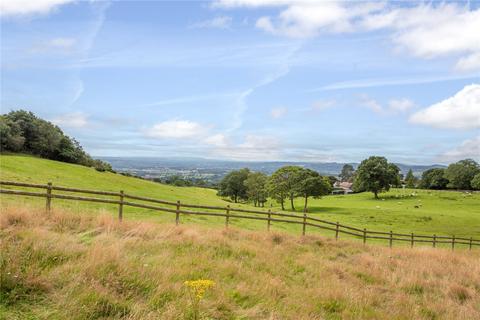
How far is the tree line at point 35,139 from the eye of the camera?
151 ft

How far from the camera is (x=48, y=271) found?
624 cm

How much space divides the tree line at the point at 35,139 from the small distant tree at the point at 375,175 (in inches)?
2006

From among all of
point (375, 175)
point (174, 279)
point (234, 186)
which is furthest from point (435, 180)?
point (174, 279)

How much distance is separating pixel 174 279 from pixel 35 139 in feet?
166

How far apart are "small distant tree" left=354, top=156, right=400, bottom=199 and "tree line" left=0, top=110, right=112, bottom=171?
2006 inches

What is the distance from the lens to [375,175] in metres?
79.2

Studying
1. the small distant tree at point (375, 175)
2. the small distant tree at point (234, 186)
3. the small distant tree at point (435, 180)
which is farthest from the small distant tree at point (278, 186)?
the small distant tree at point (435, 180)

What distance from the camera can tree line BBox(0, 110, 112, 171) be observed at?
151 ft

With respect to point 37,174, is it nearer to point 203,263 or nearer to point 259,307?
point 203,263

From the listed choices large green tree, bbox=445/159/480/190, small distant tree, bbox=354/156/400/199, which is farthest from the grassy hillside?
large green tree, bbox=445/159/480/190

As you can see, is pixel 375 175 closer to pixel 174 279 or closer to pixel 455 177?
pixel 455 177

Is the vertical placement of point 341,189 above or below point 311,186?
below

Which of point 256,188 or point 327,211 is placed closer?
point 327,211

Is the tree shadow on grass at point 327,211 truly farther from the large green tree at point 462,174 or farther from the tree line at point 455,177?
the large green tree at point 462,174
